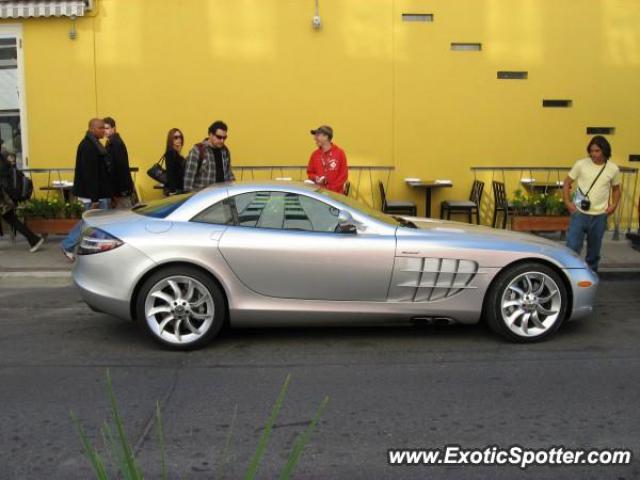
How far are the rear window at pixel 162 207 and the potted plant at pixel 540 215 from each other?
19.2ft

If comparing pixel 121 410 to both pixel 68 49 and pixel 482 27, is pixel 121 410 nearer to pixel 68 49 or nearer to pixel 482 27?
pixel 68 49

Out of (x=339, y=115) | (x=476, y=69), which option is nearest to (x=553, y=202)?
(x=476, y=69)

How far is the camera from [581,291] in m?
6.10

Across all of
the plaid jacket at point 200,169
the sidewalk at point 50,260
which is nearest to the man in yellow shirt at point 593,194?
the sidewalk at point 50,260

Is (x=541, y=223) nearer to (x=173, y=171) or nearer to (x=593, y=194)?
(x=593, y=194)

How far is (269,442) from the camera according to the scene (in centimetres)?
420

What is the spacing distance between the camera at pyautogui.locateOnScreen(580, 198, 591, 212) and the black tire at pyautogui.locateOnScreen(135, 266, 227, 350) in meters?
4.13

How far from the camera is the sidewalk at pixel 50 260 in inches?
356

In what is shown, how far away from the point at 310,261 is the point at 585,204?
355cm

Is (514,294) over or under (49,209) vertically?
under

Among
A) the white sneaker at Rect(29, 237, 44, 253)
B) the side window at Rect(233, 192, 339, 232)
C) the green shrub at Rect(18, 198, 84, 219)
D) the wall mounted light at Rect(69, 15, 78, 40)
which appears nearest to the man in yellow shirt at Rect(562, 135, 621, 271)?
the side window at Rect(233, 192, 339, 232)

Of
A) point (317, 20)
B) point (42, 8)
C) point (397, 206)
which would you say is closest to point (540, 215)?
point (397, 206)

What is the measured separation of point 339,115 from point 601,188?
4.64m

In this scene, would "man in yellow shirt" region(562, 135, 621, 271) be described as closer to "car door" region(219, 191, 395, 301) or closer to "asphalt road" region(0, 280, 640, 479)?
"asphalt road" region(0, 280, 640, 479)
